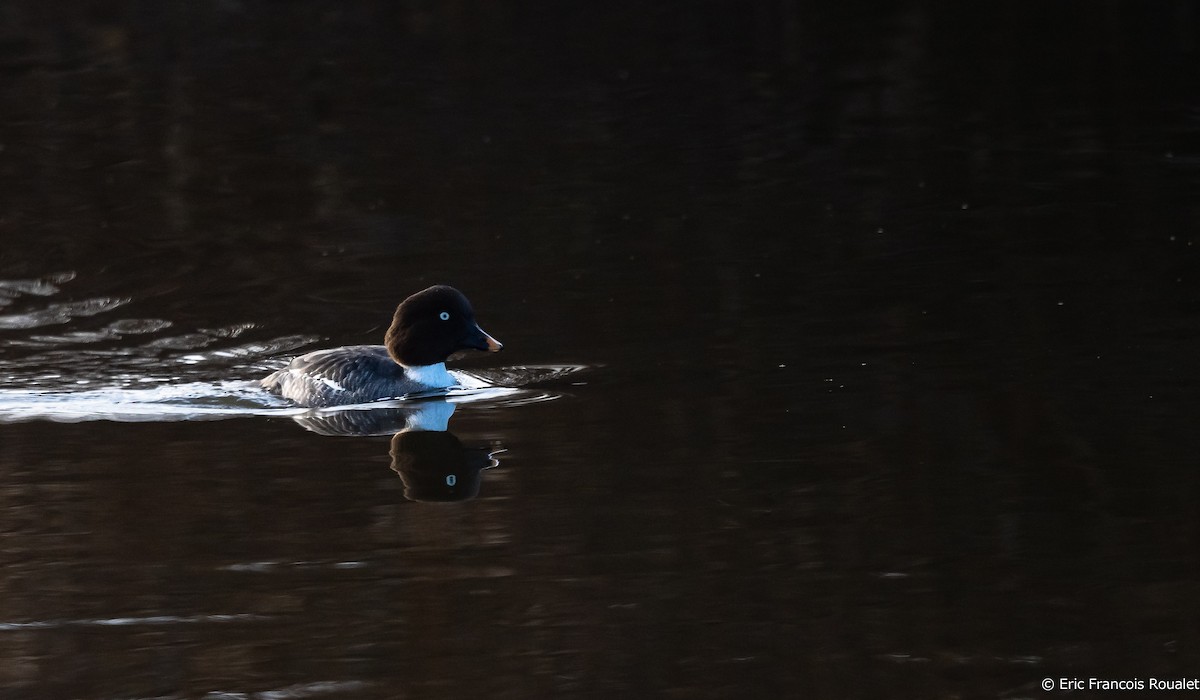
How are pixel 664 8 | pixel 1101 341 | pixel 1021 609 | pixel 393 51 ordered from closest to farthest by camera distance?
1. pixel 1021 609
2. pixel 1101 341
3. pixel 393 51
4. pixel 664 8

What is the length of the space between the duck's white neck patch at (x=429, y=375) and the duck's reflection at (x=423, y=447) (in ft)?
0.77

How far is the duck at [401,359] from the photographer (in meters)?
12.0

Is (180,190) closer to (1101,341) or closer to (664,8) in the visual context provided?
(1101,341)

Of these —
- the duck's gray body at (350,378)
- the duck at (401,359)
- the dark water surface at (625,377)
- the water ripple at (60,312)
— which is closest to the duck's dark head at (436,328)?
the duck at (401,359)

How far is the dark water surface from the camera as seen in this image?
24.2 feet

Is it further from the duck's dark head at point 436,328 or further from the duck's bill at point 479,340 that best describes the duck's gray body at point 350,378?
the duck's bill at point 479,340

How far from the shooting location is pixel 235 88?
25031 millimetres

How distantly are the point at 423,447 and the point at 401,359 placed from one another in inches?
65.9

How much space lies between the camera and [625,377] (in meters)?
11.9

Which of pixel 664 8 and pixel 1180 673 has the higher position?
pixel 664 8

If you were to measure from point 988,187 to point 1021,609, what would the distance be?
10439 mm

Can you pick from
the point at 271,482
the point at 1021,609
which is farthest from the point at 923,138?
the point at 1021,609

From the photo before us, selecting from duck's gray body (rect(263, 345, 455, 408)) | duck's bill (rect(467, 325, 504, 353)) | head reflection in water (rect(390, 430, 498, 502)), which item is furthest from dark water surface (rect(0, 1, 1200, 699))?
duck's bill (rect(467, 325, 504, 353))

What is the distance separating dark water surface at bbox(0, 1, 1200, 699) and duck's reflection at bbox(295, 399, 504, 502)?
0.18ft
